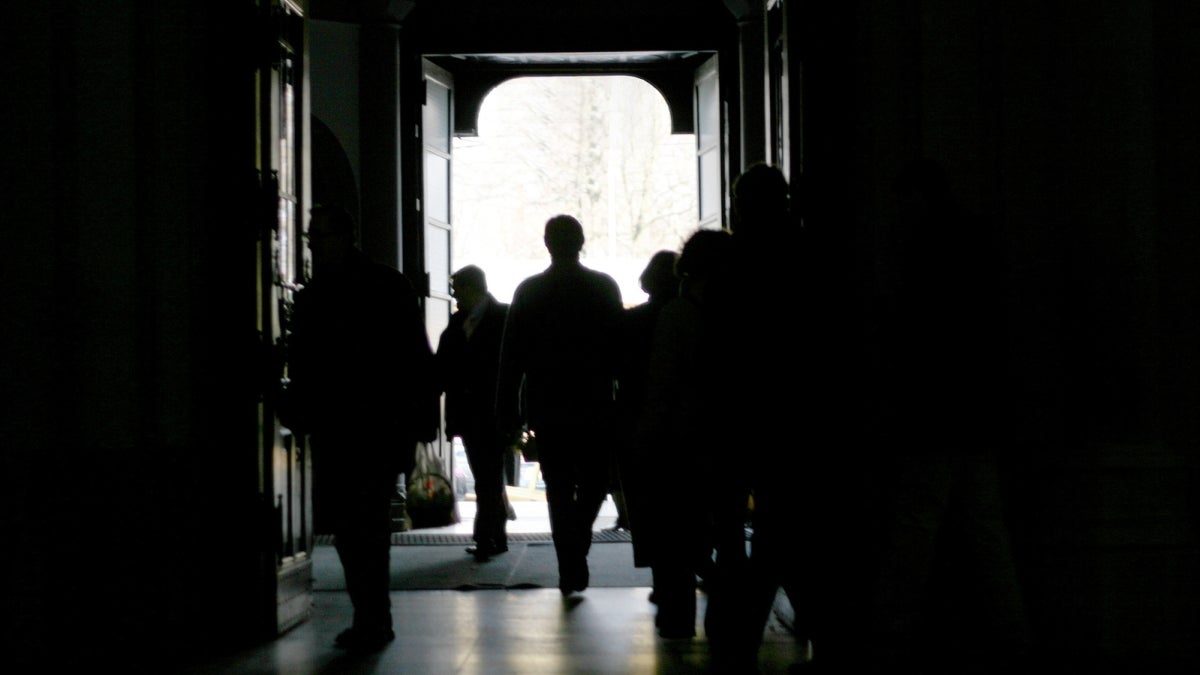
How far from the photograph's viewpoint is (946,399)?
4426 mm

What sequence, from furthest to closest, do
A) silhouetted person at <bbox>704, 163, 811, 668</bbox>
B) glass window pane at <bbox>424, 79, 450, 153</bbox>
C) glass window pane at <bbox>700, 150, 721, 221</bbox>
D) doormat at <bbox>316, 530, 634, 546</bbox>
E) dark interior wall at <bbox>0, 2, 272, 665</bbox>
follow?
1. glass window pane at <bbox>424, 79, 450, 153</bbox>
2. glass window pane at <bbox>700, 150, 721, 221</bbox>
3. doormat at <bbox>316, 530, 634, 546</bbox>
4. dark interior wall at <bbox>0, 2, 272, 665</bbox>
5. silhouetted person at <bbox>704, 163, 811, 668</bbox>

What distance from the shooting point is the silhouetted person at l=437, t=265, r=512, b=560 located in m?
8.04

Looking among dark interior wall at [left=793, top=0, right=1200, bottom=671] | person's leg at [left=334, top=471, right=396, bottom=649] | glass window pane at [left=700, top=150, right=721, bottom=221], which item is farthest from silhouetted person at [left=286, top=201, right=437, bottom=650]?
glass window pane at [left=700, top=150, right=721, bottom=221]

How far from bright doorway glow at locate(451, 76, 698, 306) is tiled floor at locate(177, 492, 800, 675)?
51.1 feet

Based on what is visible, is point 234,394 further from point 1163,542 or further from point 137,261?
point 1163,542

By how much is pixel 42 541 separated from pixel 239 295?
108 centimetres

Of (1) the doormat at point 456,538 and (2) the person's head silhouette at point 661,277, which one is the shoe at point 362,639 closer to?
(2) the person's head silhouette at point 661,277

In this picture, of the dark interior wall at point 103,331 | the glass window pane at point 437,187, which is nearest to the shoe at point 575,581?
the dark interior wall at point 103,331

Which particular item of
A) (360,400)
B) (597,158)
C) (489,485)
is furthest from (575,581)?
(597,158)

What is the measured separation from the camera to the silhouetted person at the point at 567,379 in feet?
20.7

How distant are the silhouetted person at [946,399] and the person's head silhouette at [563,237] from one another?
215 centimetres

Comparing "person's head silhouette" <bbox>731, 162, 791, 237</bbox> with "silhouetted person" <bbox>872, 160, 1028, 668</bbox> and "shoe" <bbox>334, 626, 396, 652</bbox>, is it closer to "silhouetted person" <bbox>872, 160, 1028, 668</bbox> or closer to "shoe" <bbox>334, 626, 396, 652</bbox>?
"silhouetted person" <bbox>872, 160, 1028, 668</bbox>

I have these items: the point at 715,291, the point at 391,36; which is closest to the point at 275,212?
the point at 715,291

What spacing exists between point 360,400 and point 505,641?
1.03 meters
